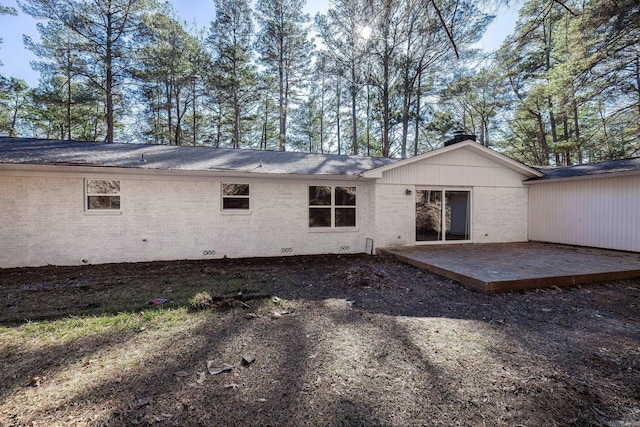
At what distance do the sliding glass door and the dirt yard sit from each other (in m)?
4.42

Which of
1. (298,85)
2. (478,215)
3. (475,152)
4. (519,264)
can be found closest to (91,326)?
(519,264)

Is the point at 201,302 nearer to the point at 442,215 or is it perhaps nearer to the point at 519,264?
the point at 519,264

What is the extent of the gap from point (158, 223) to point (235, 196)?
2.16m

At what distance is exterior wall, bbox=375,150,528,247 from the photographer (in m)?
8.93

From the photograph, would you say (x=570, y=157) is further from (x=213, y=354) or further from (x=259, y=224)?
(x=213, y=354)

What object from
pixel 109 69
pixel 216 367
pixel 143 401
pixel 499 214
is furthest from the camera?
pixel 109 69

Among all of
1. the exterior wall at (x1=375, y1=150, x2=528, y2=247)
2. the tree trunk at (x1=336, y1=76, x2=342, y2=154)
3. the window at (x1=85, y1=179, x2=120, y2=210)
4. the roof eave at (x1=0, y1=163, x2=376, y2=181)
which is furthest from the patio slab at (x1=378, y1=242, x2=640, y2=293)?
the tree trunk at (x1=336, y1=76, x2=342, y2=154)

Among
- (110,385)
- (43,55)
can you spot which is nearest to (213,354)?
(110,385)

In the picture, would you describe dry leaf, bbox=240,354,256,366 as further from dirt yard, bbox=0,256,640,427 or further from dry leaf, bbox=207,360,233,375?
dry leaf, bbox=207,360,233,375

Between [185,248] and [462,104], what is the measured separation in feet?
70.4

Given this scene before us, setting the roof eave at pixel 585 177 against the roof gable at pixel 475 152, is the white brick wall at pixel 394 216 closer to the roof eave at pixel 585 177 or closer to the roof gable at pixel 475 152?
the roof gable at pixel 475 152

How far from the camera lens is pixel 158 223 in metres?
7.71

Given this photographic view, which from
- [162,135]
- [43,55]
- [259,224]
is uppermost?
[43,55]

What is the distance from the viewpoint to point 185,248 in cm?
793
